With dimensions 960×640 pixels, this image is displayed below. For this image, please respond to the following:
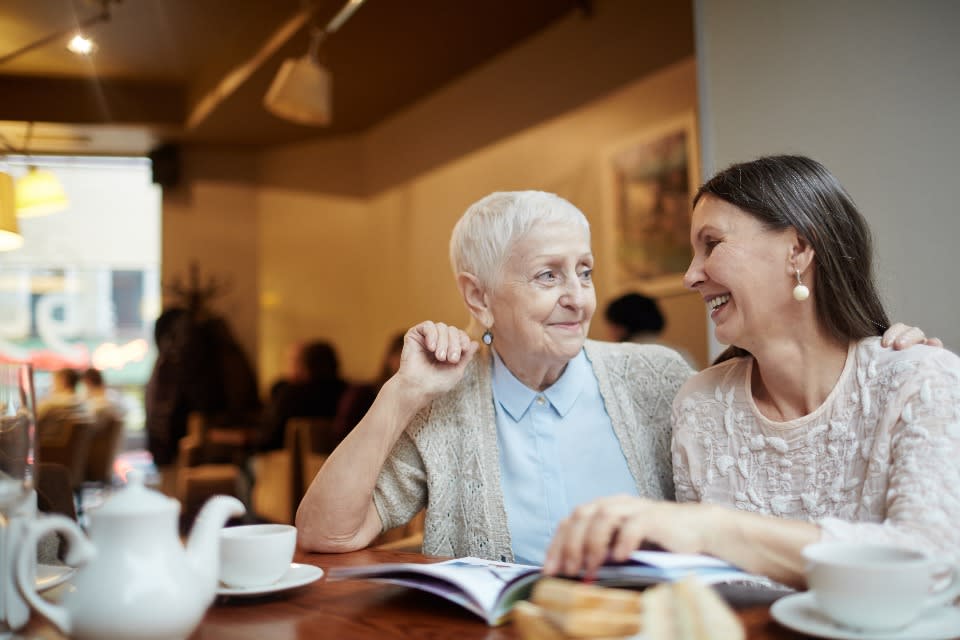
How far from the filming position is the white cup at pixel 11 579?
0.87 meters

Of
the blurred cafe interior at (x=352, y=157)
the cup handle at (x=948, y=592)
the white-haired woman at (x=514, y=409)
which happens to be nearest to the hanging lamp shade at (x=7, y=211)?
the blurred cafe interior at (x=352, y=157)

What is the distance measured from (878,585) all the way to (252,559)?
725mm

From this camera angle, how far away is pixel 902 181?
1.99 metres

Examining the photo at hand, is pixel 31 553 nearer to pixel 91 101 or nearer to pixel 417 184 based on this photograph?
pixel 91 101

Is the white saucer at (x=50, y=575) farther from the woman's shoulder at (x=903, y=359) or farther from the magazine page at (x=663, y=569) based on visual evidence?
the woman's shoulder at (x=903, y=359)

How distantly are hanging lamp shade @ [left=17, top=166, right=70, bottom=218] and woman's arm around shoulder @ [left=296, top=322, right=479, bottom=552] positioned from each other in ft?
7.38

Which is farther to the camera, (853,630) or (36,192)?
(36,192)

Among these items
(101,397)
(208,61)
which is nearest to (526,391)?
(208,61)

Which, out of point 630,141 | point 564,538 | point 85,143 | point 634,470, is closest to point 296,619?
point 564,538

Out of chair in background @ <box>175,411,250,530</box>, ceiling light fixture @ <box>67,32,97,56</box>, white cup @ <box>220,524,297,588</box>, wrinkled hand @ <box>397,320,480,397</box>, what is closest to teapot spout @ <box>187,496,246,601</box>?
white cup @ <box>220,524,297,588</box>

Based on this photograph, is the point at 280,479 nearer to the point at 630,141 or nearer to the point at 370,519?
the point at 630,141

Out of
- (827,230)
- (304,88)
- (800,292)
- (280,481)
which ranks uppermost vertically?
(304,88)

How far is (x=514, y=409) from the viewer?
1.76 metres

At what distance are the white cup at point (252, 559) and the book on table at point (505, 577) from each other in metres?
0.08
